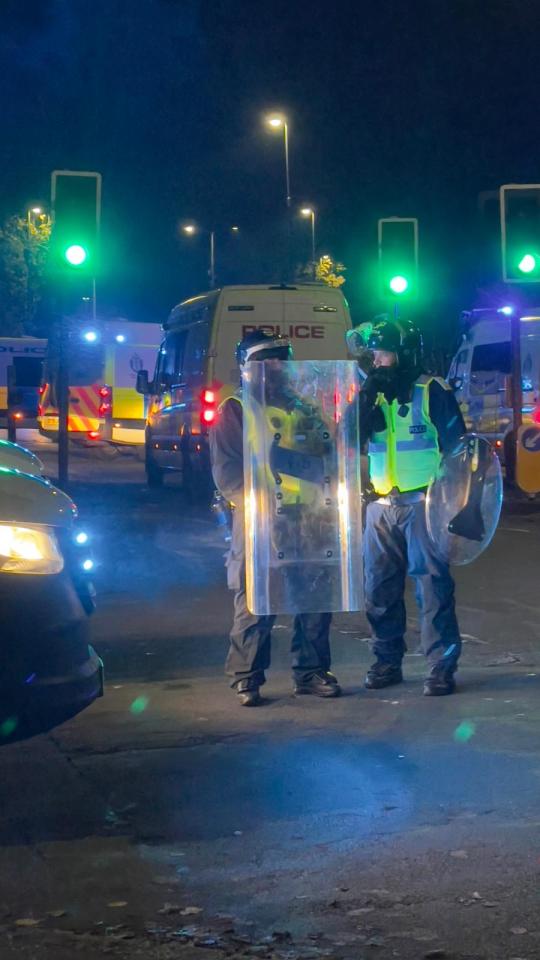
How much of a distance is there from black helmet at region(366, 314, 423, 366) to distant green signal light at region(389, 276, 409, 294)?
9.71 meters

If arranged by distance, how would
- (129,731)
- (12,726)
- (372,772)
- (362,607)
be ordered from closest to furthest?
(12,726), (372,772), (129,731), (362,607)

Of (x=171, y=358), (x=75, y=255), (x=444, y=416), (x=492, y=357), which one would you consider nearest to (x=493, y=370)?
(x=492, y=357)

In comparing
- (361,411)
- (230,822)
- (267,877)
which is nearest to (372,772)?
Result: (230,822)

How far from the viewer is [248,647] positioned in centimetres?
704

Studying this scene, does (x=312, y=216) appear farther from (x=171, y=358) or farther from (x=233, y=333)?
(x=233, y=333)

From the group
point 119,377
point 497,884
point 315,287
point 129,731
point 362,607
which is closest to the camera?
point 497,884

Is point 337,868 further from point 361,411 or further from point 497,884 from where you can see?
point 361,411

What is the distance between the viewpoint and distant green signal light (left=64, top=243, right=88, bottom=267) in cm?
1391

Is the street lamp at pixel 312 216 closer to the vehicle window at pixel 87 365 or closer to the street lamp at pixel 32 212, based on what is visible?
the street lamp at pixel 32 212

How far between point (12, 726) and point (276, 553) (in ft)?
7.19

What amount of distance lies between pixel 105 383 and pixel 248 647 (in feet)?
73.7

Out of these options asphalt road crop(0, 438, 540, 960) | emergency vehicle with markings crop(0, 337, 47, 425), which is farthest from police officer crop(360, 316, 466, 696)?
emergency vehicle with markings crop(0, 337, 47, 425)

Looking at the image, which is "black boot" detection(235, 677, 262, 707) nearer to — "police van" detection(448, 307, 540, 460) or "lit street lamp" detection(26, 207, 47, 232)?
"police van" detection(448, 307, 540, 460)

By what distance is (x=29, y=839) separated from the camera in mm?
4918
